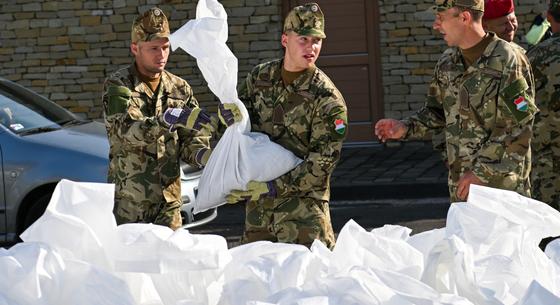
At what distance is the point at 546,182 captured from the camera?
24.5 ft

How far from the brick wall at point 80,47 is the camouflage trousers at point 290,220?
34.3 feet

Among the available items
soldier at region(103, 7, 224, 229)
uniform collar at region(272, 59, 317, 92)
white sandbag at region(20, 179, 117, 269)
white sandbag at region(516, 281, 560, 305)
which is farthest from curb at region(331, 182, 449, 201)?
white sandbag at region(516, 281, 560, 305)

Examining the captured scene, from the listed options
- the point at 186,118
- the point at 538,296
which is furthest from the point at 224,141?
the point at 538,296

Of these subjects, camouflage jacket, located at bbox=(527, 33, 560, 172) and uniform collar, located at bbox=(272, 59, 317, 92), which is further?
camouflage jacket, located at bbox=(527, 33, 560, 172)

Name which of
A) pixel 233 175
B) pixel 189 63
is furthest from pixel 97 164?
pixel 189 63

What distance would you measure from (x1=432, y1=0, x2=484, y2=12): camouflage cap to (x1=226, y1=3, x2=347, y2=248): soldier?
0.56 metres

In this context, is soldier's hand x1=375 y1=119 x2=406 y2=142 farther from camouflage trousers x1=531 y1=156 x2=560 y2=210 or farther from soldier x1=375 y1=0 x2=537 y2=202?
camouflage trousers x1=531 y1=156 x2=560 y2=210

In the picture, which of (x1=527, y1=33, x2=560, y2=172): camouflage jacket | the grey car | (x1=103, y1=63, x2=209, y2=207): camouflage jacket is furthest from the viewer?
the grey car

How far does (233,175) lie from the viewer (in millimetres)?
6004

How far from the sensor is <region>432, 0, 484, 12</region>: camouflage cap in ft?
19.8

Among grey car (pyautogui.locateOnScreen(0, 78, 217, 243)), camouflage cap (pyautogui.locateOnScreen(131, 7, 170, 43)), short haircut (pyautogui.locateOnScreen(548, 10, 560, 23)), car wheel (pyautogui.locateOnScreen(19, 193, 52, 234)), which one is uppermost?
camouflage cap (pyautogui.locateOnScreen(131, 7, 170, 43))

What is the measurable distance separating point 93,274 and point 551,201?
3950 mm

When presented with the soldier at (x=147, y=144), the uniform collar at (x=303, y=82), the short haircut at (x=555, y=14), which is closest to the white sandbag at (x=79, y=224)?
the uniform collar at (x=303, y=82)

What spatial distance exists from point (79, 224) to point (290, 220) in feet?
5.99
